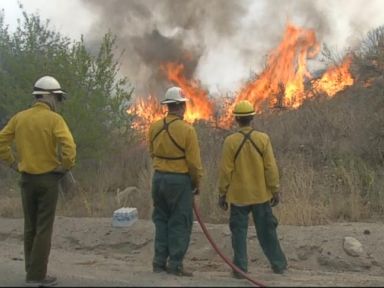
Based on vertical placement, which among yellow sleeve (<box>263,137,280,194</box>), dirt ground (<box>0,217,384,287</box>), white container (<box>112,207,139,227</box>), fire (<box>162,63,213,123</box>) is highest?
fire (<box>162,63,213,123</box>)

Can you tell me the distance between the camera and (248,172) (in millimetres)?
8008

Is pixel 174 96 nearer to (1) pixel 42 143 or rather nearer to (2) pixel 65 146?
(2) pixel 65 146

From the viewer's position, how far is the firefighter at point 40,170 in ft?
23.9

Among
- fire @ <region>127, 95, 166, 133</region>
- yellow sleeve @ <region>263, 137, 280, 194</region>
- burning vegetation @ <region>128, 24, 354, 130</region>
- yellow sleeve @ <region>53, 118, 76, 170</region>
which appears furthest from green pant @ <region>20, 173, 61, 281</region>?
burning vegetation @ <region>128, 24, 354, 130</region>

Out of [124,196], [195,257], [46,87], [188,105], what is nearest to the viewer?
[46,87]

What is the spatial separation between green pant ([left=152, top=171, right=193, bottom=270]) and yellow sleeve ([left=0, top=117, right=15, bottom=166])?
173 cm

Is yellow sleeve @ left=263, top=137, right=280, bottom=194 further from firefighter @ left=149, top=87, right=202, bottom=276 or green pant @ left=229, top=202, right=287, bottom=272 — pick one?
firefighter @ left=149, top=87, right=202, bottom=276

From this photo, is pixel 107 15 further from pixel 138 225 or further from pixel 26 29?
pixel 138 225

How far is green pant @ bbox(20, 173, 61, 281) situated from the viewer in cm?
729

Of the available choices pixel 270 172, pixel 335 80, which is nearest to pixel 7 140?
pixel 270 172

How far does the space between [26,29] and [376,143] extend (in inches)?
370

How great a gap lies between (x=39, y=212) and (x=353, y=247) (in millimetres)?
4569

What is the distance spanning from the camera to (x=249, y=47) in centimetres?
2756

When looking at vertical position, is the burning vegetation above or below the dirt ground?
above
